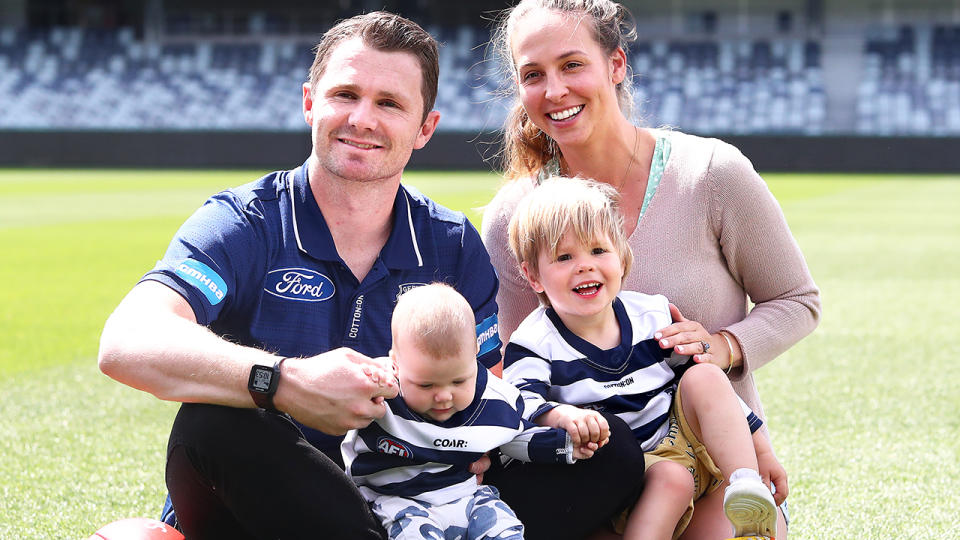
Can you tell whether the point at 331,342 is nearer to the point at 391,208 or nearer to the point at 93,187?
the point at 391,208

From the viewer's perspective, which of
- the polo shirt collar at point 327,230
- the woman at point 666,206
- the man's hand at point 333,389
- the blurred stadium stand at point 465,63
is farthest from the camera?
the blurred stadium stand at point 465,63

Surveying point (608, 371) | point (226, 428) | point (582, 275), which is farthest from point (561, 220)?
point (226, 428)

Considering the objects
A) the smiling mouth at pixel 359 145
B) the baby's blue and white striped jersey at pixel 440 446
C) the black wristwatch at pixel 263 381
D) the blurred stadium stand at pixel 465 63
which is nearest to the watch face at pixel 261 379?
the black wristwatch at pixel 263 381

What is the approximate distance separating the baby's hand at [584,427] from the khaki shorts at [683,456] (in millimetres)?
200

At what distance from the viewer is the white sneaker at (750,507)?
253cm

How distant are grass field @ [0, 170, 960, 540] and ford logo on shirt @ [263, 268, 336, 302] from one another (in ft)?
3.72

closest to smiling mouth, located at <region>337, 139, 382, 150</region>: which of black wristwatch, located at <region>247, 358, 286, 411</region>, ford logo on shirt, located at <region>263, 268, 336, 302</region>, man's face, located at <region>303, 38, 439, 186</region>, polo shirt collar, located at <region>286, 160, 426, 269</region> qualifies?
man's face, located at <region>303, 38, 439, 186</region>

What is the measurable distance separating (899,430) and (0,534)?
375 cm

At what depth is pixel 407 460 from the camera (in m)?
2.59

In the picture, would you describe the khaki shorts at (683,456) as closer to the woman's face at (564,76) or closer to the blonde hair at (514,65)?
the woman's face at (564,76)

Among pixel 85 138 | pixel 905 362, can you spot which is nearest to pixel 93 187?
pixel 85 138

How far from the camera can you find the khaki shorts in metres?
2.82

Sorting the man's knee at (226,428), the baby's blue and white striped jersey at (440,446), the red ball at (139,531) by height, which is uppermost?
the man's knee at (226,428)

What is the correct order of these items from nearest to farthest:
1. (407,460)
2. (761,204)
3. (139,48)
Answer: (407,460) → (761,204) → (139,48)
